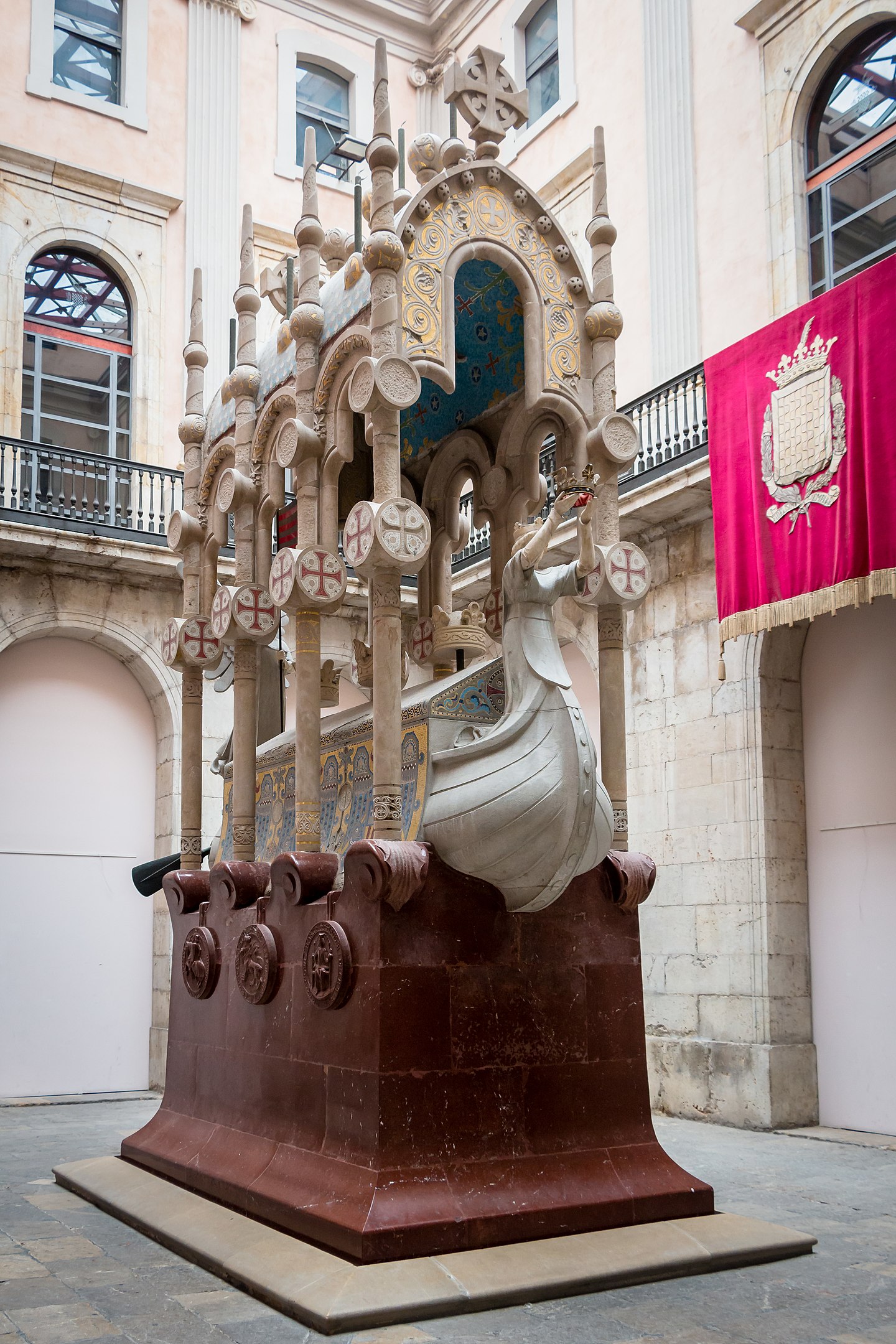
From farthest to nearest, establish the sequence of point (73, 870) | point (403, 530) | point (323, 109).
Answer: point (323, 109) → point (73, 870) → point (403, 530)

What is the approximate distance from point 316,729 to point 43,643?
309 inches

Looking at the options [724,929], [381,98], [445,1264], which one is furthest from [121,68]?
[445,1264]

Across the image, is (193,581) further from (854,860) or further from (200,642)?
(854,860)

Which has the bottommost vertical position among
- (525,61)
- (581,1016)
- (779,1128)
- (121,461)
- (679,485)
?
(779,1128)

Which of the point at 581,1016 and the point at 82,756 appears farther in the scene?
the point at 82,756

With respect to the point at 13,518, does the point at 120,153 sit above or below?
above

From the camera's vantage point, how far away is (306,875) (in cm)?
603

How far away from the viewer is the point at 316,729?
6.39m

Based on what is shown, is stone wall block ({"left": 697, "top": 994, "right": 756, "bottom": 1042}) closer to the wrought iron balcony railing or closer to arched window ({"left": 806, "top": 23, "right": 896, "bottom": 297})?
the wrought iron balcony railing

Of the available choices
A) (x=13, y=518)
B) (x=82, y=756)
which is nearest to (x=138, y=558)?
(x=13, y=518)

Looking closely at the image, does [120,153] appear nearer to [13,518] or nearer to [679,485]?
[13,518]

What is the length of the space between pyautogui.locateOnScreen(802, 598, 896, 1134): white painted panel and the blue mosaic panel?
418 cm

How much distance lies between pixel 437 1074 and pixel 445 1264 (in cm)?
76

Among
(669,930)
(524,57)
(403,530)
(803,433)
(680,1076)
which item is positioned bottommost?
(680,1076)
